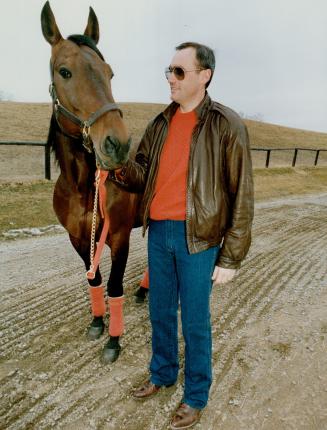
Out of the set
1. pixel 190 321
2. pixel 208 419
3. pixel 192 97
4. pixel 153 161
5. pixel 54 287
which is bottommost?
pixel 54 287

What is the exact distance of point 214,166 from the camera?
6.21ft

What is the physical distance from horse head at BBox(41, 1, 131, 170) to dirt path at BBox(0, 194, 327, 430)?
1.66m

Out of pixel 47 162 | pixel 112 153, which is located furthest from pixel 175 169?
pixel 47 162

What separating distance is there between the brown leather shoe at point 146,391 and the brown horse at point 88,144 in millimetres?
455

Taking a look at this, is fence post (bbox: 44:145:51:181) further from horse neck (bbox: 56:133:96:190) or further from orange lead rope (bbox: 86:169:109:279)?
orange lead rope (bbox: 86:169:109:279)

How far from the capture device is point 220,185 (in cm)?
193

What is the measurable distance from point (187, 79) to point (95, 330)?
7.58 ft

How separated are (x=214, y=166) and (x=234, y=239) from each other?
433 mm

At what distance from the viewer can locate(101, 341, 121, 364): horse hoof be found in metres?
2.76

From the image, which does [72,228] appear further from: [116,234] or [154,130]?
[154,130]

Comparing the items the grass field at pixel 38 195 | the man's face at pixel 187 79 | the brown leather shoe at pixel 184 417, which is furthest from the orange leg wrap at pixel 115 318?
the grass field at pixel 38 195

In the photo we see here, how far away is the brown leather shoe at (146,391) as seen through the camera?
93.1 inches

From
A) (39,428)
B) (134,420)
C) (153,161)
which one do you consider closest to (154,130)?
(153,161)

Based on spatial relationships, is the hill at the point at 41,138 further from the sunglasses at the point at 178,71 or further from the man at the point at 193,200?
the sunglasses at the point at 178,71
